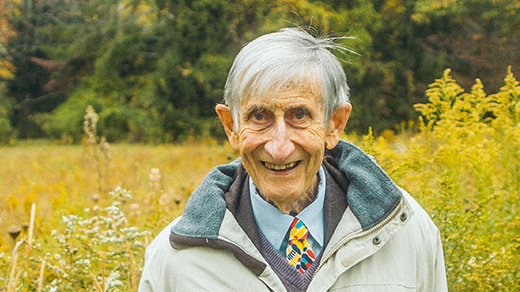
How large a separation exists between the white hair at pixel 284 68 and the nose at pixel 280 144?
13 centimetres

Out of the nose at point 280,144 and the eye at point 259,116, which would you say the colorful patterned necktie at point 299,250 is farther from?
the eye at point 259,116

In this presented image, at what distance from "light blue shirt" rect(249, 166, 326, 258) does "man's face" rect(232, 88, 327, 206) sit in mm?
65

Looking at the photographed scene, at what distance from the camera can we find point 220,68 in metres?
15.9

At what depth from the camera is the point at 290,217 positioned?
1769mm

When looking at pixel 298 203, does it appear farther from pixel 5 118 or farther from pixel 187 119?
pixel 5 118

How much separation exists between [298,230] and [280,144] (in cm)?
35

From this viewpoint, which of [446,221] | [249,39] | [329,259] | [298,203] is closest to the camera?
[329,259]

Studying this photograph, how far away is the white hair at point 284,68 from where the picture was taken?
1.60 metres

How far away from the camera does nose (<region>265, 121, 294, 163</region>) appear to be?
165 cm

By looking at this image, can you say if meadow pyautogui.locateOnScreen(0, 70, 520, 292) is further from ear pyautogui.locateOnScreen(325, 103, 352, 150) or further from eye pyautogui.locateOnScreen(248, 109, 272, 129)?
eye pyautogui.locateOnScreen(248, 109, 272, 129)

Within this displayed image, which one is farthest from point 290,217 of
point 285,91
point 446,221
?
point 446,221

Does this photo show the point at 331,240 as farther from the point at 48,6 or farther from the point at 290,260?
the point at 48,6

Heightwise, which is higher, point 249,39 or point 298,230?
point 298,230

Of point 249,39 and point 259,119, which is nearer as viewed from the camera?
point 259,119
